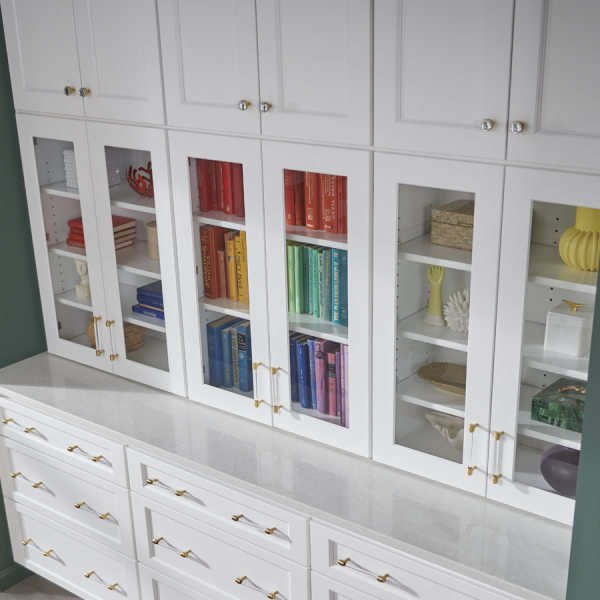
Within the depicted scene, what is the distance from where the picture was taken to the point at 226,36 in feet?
6.74

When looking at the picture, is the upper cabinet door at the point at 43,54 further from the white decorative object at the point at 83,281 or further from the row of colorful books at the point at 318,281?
the row of colorful books at the point at 318,281

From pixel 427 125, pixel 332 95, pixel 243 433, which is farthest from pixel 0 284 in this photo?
pixel 427 125

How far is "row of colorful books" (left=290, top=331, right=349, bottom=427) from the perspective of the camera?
2.21m

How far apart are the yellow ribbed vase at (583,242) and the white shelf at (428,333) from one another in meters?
→ 0.35

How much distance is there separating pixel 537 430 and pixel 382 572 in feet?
1.78

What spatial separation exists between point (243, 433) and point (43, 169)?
116 centimetres

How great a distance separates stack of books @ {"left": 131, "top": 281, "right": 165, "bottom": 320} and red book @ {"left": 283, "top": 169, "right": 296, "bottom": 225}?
0.60m

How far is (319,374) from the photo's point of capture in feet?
7.39

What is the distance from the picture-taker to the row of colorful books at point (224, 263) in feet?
7.59

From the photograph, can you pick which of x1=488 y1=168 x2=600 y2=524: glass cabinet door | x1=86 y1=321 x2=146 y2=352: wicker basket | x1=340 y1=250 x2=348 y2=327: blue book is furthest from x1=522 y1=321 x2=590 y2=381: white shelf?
x1=86 y1=321 x2=146 y2=352: wicker basket

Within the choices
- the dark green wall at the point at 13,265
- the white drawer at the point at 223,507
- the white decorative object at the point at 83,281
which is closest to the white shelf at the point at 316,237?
the white drawer at the point at 223,507

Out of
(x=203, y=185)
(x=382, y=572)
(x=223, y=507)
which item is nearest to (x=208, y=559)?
(x=223, y=507)

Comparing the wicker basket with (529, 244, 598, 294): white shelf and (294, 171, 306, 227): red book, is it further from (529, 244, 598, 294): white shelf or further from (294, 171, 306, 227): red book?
(529, 244, 598, 294): white shelf

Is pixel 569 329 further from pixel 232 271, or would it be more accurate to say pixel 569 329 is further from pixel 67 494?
pixel 67 494
